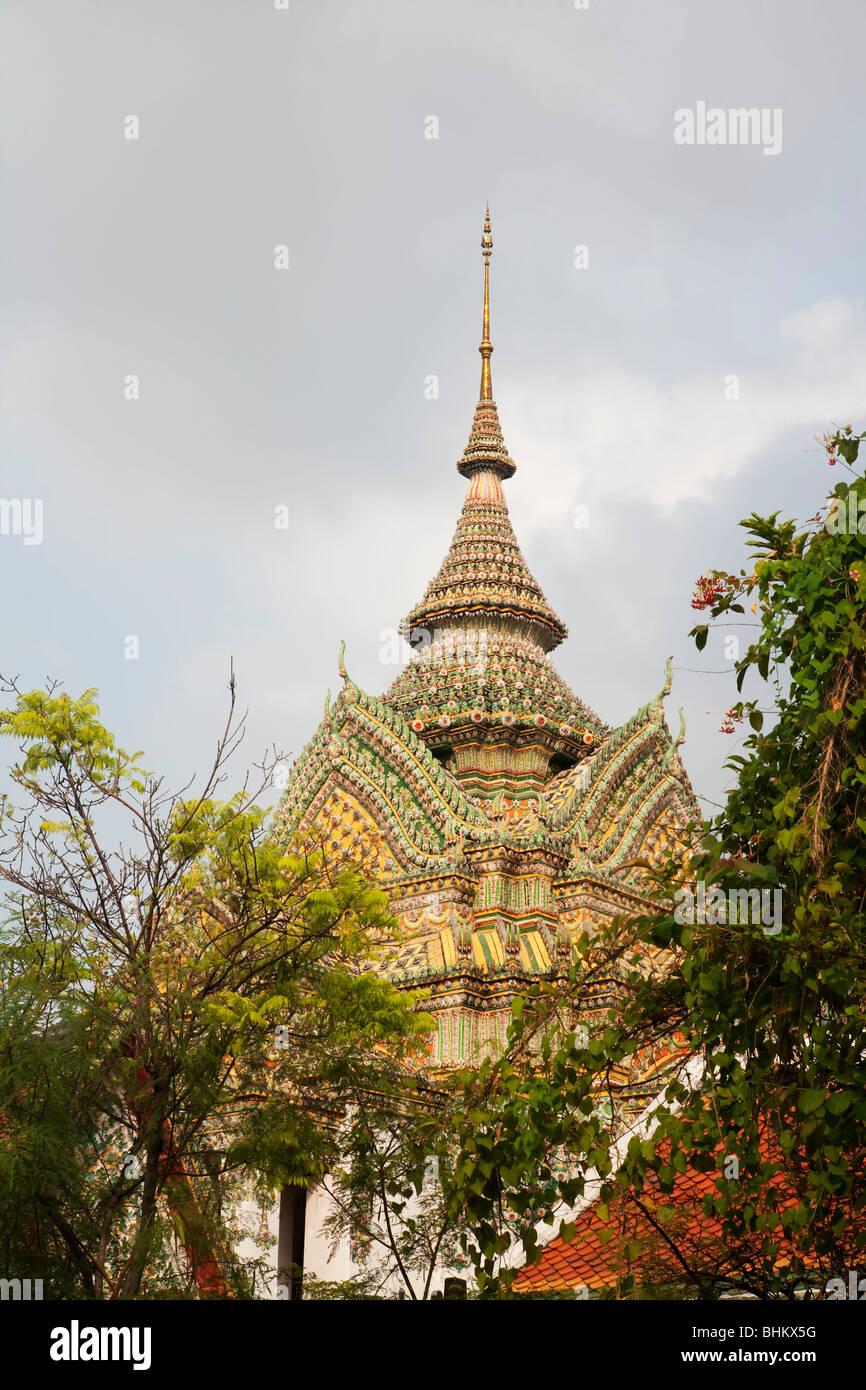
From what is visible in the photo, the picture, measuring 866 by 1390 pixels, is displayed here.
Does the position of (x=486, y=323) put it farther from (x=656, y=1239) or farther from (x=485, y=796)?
(x=656, y=1239)

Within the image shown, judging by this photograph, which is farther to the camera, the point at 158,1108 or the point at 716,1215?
the point at 158,1108

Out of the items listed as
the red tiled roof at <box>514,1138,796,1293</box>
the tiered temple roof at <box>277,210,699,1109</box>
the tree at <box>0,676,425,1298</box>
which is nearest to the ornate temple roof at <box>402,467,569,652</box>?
the tiered temple roof at <box>277,210,699,1109</box>

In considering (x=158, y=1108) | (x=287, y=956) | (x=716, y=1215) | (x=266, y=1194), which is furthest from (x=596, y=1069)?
(x=266, y=1194)

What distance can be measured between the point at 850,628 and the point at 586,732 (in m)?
16.0

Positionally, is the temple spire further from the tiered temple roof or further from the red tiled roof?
the red tiled roof

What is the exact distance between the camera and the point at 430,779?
68.1 feet

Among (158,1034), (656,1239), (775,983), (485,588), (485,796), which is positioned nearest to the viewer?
(775,983)

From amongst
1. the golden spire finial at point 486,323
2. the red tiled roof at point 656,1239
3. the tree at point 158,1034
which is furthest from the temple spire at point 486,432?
the red tiled roof at point 656,1239

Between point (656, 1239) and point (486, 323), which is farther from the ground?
point (486, 323)

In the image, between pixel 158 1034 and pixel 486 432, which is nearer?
pixel 158 1034

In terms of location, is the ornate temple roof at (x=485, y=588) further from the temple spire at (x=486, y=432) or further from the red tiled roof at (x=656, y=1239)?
the red tiled roof at (x=656, y=1239)

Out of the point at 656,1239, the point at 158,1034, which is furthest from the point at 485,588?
the point at 656,1239

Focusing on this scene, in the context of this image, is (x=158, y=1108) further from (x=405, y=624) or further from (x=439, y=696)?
(x=405, y=624)
